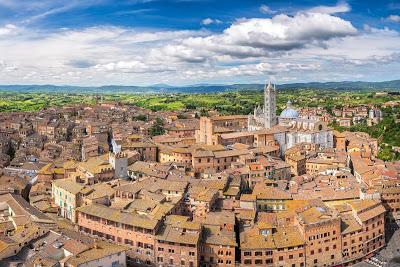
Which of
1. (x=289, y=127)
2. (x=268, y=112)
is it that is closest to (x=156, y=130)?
(x=268, y=112)

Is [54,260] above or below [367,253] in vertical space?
above

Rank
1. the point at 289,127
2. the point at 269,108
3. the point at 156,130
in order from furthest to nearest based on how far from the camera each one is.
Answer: the point at 156,130
the point at 269,108
the point at 289,127

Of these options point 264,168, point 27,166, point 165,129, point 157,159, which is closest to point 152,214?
point 264,168

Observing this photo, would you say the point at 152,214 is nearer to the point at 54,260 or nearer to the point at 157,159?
the point at 54,260

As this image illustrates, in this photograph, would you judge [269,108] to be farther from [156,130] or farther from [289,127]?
[156,130]

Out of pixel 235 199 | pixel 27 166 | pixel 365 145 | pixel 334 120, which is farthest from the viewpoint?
pixel 334 120

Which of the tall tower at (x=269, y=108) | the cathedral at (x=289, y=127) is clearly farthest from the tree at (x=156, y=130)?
the tall tower at (x=269, y=108)

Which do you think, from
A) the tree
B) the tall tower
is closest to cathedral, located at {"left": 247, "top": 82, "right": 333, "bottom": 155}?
the tall tower

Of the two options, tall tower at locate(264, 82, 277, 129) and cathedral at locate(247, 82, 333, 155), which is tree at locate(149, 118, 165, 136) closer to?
cathedral at locate(247, 82, 333, 155)
